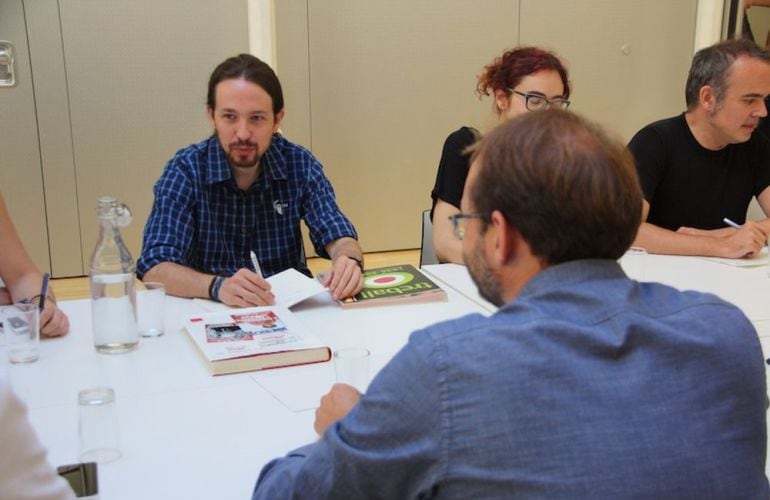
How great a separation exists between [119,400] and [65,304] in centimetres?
65

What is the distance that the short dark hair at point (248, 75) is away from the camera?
2289mm

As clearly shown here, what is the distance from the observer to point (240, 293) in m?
1.79

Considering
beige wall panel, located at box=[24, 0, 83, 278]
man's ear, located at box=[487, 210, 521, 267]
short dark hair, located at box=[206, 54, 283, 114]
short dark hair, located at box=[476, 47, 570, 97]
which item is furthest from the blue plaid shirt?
beige wall panel, located at box=[24, 0, 83, 278]

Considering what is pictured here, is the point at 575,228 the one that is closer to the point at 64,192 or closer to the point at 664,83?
the point at 64,192

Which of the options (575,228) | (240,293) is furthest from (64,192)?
(575,228)

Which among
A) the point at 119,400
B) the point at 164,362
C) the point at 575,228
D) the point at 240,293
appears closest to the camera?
the point at 575,228

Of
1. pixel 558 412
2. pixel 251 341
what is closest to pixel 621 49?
pixel 251 341

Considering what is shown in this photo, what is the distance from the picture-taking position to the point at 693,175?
8.89 ft

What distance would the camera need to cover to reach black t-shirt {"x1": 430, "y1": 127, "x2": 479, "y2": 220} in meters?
2.44

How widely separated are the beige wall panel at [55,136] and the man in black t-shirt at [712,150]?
2.86m

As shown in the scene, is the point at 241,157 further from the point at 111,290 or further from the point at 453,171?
the point at 111,290

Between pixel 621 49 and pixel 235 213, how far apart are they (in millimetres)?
3299

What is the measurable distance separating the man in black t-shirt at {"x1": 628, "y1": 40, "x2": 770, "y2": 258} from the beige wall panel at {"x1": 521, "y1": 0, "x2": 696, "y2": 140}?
1.84 m

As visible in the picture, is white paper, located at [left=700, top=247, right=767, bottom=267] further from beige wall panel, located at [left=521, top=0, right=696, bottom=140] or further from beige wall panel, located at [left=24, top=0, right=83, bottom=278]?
beige wall panel, located at [left=24, top=0, right=83, bottom=278]
